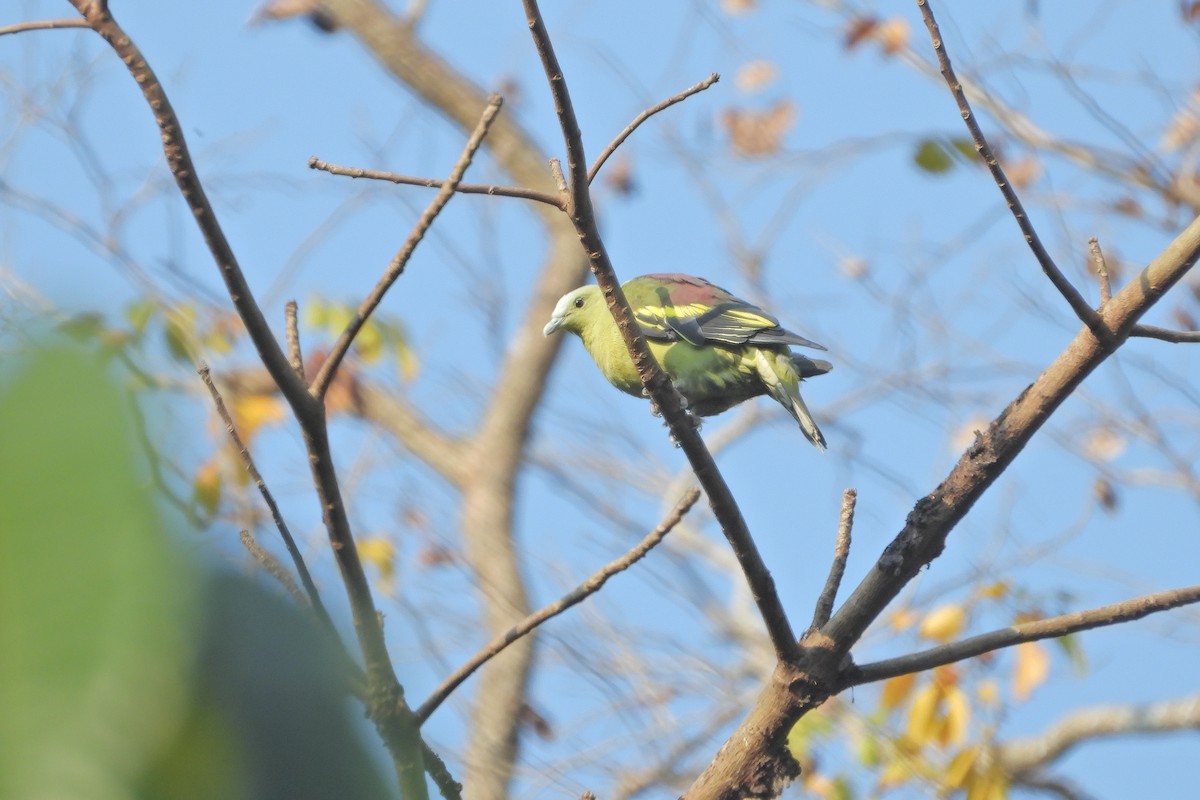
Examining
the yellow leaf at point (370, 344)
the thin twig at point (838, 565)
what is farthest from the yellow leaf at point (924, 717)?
the yellow leaf at point (370, 344)

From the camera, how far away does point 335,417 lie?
10086mm

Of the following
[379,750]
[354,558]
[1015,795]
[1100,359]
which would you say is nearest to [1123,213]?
[1015,795]

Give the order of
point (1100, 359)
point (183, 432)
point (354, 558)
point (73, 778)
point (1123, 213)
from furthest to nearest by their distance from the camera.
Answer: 1. point (1123, 213)
2. point (1100, 359)
3. point (354, 558)
4. point (183, 432)
5. point (73, 778)

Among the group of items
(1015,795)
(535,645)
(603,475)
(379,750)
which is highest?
(603,475)

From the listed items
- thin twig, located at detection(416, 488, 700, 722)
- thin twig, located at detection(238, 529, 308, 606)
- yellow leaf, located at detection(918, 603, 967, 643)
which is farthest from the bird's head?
thin twig, located at detection(238, 529, 308, 606)

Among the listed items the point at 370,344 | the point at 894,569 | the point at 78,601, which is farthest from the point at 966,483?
the point at 370,344

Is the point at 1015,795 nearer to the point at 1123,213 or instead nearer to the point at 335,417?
the point at 1123,213

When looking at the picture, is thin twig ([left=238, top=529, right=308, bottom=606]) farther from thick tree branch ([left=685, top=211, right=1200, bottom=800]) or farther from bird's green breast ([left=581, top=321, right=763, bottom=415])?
bird's green breast ([left=581, top=321, right=763, bottom=415])

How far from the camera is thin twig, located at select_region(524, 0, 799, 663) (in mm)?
2248

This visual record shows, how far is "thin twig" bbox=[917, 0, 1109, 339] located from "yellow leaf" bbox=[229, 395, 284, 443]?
225 inches

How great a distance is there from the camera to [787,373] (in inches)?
202

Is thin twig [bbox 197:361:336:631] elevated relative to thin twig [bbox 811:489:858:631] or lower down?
lower down

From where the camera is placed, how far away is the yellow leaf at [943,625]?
225 inches

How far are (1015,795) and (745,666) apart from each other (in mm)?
2222
